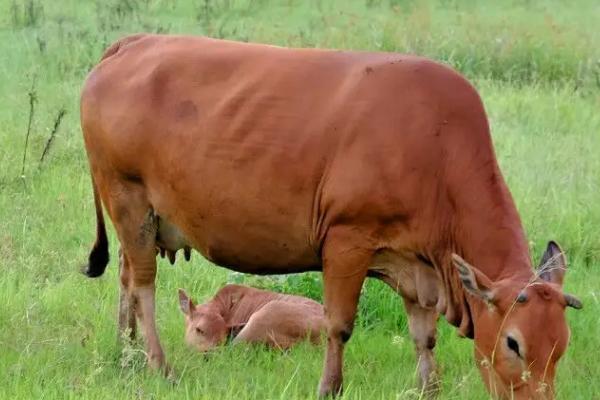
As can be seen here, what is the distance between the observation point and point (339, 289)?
6.04 metres

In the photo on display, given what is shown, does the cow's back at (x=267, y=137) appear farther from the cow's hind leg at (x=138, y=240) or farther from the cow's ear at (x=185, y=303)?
the cow's ear at (x=185, y=303)

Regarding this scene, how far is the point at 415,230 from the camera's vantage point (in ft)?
19.3

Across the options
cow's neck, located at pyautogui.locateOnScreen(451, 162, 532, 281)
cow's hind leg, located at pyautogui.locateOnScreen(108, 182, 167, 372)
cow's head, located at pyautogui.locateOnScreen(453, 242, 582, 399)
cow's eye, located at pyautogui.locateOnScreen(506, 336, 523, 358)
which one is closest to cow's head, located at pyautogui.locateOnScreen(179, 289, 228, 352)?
cow's hind leg, located at pyautogui.locateOnScreen(108, 182, 167, 372)

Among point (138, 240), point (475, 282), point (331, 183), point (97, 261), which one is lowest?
point (97, 261)

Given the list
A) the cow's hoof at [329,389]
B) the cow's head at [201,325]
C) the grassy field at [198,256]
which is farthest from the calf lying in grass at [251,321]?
the cow's hoof at [329,389]

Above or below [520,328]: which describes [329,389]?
below

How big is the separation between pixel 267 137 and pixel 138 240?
1.06 meters

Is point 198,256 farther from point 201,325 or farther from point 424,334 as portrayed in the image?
point 424,334

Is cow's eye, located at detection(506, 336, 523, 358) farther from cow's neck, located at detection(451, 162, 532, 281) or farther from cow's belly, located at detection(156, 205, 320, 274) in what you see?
cow's belly, located at detection(156, 205, 320, 274)

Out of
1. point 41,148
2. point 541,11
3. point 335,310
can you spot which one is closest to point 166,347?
point 335,310

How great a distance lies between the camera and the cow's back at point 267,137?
5.91 metres

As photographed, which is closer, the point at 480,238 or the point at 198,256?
the point at 480,238

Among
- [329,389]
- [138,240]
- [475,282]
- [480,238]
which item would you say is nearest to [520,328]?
[475,282]

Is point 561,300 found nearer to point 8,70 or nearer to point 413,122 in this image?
point 413,122
